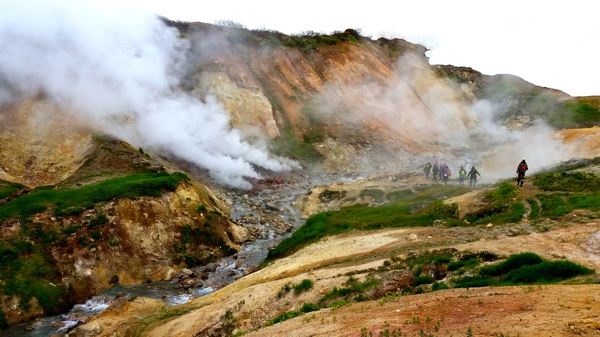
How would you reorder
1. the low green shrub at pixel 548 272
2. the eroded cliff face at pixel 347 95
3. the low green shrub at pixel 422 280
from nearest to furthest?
the low green shrub at pixel 548 272 < the low green shrub at pixel 422 280 < the eroded cliff face at pixel 347 95

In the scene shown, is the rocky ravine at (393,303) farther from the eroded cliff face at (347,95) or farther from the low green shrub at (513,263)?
the eroded cliff face at (347,95)

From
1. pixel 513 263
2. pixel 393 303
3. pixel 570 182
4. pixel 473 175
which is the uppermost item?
pixel 473 175

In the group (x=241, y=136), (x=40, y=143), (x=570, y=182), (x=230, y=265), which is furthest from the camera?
(x=241, y=136)

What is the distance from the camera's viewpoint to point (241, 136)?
55062 millimetres

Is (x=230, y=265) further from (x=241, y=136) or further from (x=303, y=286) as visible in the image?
(x=241, y=136)

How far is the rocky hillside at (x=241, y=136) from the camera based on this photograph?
25531mm

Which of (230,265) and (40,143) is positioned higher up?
(40,143)

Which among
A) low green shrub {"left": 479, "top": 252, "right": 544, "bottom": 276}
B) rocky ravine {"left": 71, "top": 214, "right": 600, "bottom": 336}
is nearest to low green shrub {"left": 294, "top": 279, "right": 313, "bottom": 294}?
rocky ravine {"left": 71, "top": 214, "right": 600, "bottom": 336}

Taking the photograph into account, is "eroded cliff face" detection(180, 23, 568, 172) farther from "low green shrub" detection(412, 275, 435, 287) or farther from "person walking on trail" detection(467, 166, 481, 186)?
"low green shrub" detection(412, 275, 435, 287)

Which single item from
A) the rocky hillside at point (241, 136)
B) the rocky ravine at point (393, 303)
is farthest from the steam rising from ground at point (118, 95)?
the rocky ravine at point (393, 303)

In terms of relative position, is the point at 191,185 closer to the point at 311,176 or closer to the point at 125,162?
the point at 125,162

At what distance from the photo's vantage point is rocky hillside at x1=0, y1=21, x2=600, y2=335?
25.5 meters

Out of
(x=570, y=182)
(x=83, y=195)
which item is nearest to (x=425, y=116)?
(x=570, y=182)

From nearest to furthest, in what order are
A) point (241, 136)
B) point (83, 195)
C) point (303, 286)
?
point (303, 286) < point (83, 195) < point (241, 136)
